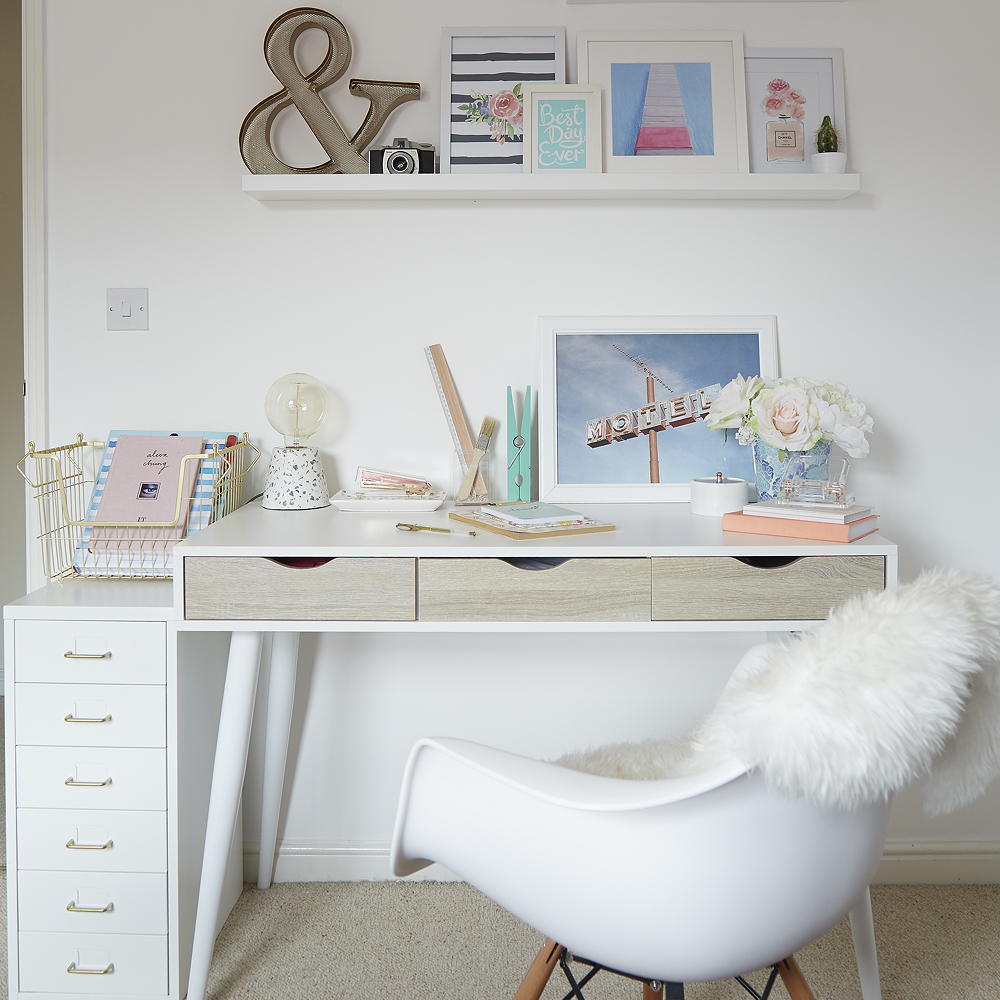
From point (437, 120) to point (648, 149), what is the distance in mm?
477

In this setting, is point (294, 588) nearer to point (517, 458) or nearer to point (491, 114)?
point (517, 458)

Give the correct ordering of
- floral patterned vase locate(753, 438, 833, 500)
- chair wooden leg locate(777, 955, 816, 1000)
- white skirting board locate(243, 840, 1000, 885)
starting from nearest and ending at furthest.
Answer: chair wooden leg locate(777, 955, 816, 1000) < floral patterned vase locate(753, 438, 833, 500) < white skirting board locate(243, 840, 1000, 885)

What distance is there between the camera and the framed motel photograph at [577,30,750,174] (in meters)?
2.06

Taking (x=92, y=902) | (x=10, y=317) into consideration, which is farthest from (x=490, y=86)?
(x=10, y=317)

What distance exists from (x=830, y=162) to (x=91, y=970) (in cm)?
218

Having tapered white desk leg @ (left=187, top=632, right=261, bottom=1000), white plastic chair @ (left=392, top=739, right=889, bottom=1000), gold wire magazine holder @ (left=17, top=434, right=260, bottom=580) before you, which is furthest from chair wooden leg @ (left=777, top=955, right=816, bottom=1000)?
gold wire magazine holder @ (left=17, top=434, right=260, bottom=580)

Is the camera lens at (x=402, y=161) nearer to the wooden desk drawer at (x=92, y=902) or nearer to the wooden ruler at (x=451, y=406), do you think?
the wooden ruler at (x=451, y=406)

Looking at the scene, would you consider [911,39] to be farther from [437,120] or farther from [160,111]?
[160,111]

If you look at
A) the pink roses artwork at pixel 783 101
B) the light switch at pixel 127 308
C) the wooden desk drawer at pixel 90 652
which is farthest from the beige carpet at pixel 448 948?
the pink roses artwork at pixel 783 101

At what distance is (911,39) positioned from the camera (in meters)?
2.08

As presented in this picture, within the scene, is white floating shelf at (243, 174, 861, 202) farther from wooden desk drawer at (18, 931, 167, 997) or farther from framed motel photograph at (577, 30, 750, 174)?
wooden desk drawer at (18, 931, 167, 997)

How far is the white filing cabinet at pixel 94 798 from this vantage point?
65.9 inches

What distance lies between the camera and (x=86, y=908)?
170cm

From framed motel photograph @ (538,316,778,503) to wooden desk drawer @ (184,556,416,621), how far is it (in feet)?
1.95
